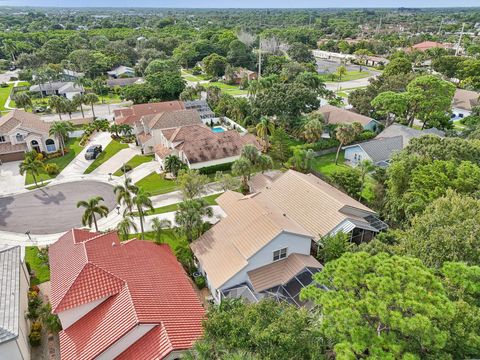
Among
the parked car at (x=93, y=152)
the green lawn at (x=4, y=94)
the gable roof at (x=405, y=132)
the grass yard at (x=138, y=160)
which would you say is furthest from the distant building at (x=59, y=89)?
the gable roof at (x=405, y=132)

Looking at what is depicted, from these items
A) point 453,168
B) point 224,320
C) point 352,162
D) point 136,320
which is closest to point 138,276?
point 136,320

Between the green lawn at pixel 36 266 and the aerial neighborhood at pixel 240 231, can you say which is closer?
the aerial neighborhood at pixel 240 231

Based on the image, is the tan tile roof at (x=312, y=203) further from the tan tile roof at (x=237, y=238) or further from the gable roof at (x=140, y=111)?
the gable roof at (x=140, y=111)

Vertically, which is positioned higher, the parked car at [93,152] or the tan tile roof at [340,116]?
the tan tile roof at [340,116]

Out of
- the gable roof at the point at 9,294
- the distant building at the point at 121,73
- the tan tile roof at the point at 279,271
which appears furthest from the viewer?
the distant building at the point at 121,73

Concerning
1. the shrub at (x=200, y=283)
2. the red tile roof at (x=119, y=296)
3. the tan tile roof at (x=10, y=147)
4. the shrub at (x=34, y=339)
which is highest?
the red tile roof at (x=119, y=296)

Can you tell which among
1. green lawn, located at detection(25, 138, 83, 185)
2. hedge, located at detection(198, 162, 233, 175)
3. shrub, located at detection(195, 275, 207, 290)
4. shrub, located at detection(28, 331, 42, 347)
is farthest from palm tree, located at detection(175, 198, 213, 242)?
green lawn, located at detection(25, 138, 83, 185)

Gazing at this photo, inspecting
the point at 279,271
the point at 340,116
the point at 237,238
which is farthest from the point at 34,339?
the point at 340,116
